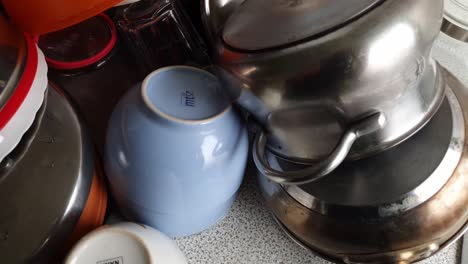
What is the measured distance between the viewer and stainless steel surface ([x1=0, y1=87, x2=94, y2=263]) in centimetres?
51

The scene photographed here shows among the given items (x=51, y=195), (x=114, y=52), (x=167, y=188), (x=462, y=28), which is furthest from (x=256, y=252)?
(x=462, y=28)

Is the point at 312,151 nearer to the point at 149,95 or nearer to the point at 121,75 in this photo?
the point at 149,95

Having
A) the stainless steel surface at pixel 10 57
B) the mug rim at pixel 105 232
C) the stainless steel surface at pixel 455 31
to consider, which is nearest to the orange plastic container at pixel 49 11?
the stainless steel surface at pixel 10 57

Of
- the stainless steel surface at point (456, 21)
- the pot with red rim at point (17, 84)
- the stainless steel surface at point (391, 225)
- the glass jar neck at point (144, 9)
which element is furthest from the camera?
the stainless steel surface at point (456, 21)

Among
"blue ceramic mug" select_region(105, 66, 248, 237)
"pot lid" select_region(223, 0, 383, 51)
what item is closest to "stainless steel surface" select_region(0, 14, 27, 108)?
"blue ceramic mug" select_region(105, 66, 248, 237)

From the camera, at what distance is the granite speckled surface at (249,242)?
594 mm

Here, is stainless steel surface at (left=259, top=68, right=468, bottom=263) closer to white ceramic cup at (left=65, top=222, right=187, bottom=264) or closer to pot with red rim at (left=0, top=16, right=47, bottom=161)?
white ceramic cup at (left=65, top=222, right=187, bottom=264)

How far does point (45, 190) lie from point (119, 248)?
0.40ft

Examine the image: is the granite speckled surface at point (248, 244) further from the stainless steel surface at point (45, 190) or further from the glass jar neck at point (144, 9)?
the glass jar neck at point (144, 9)

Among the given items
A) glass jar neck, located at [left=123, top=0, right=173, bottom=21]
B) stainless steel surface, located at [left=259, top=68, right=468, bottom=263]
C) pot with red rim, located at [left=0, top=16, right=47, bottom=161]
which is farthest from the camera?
glass jar neck, located at [left=123, top=0, right=173, bottom=21]

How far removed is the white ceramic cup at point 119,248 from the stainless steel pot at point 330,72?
6.1 inches

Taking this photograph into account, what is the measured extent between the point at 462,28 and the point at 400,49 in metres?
0.42

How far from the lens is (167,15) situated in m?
0.66

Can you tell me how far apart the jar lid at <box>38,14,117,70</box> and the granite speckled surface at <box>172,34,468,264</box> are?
0.99ft
